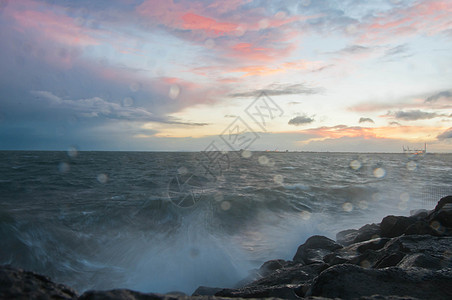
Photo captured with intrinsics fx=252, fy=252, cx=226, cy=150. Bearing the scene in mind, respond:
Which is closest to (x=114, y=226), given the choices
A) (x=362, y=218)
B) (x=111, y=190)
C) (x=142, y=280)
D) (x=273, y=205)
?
(x=142, y=280)

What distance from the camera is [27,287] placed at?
1.69 meters

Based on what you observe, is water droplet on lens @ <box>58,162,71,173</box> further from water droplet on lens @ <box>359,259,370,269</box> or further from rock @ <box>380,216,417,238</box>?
water droplet on lens @ <box>359,259,370,269</box>

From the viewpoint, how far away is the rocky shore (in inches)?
69.4

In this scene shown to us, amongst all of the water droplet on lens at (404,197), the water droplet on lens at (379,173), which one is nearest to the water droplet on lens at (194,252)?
the water droplet on lens at (404,197)

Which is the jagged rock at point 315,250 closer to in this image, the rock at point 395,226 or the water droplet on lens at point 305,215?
the rock at point 395,226

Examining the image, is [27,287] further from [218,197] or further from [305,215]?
[218,197]

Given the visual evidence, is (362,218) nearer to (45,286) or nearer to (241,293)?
(241,293)

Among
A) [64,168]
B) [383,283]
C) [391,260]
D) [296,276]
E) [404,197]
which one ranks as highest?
[64,168]

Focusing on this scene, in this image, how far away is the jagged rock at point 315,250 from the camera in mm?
6078

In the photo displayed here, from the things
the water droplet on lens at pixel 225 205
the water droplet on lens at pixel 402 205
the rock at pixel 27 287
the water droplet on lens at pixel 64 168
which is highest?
the rock at pixel 27 287

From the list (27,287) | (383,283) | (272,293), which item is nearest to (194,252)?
(272,293)

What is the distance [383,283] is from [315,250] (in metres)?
4.16

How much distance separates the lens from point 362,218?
12.9 meters

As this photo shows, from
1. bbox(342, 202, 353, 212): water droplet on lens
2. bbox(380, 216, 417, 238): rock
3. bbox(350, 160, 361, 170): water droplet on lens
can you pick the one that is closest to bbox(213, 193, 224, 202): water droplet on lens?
bbox(342, 202, 353, 212): water droplet on lens
